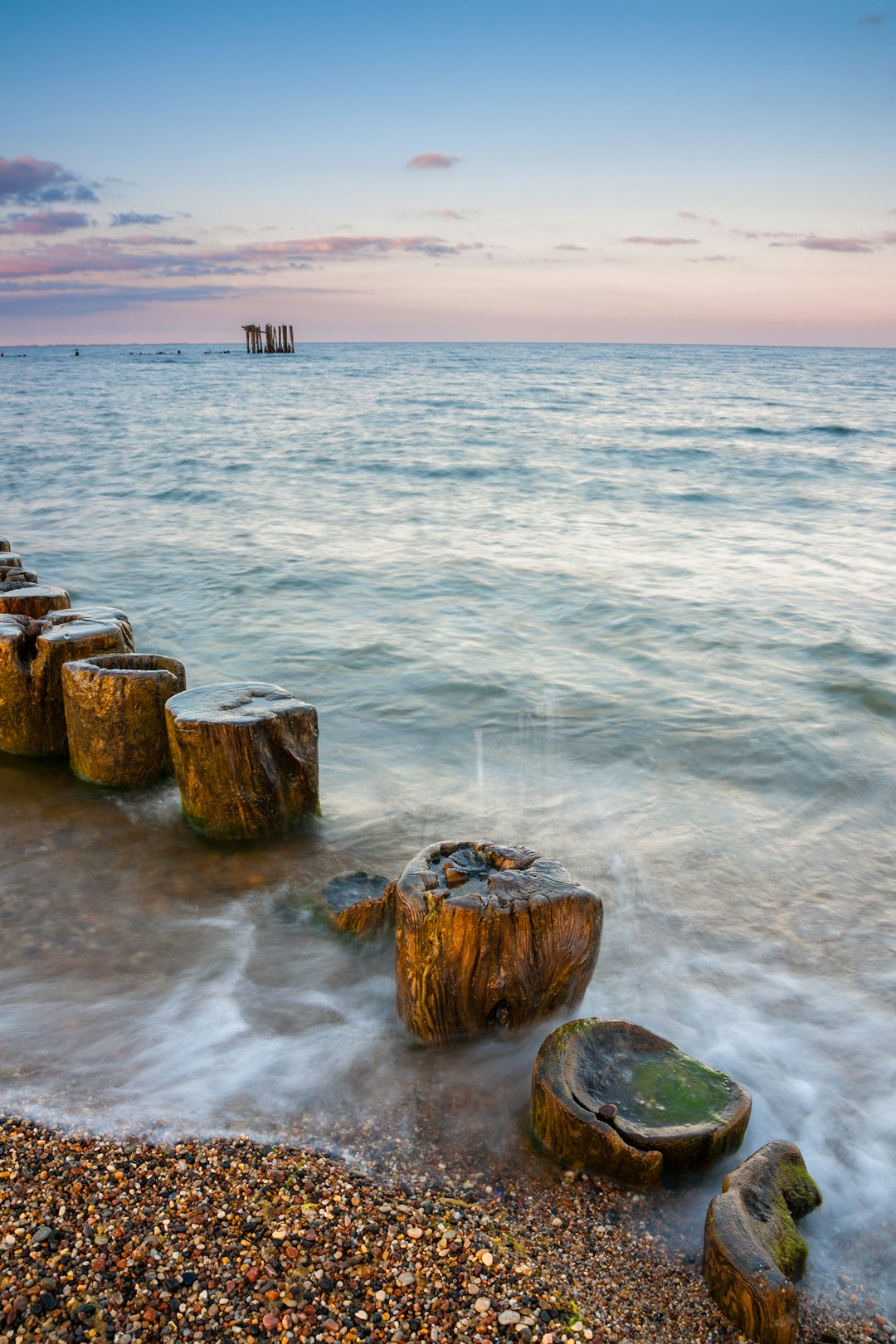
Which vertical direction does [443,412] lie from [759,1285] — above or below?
above

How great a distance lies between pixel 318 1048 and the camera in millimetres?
3084

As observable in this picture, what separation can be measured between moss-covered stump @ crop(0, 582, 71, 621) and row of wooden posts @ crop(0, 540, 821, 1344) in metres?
0.62

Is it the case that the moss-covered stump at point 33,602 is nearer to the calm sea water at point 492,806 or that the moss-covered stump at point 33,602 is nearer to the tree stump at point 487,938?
the calm sea water at point 492,806

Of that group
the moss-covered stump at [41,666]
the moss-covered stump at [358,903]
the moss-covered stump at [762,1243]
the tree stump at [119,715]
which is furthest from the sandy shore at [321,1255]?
the moss-covered stump at [41,666]

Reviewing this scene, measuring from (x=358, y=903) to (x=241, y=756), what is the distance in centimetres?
89

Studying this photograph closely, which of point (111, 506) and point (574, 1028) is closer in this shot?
point (574, 1028)

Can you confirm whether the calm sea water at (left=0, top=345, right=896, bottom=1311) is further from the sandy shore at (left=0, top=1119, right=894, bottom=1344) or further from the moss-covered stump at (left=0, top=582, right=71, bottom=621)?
the moss-covered stump at (left=0, top=582, right=71, bottom=621)

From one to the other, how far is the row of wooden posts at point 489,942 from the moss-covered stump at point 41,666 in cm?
2

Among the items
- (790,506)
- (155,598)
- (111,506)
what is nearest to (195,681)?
(155,598)

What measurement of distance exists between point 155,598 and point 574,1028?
304 inches

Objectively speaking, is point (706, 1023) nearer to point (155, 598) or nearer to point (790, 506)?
point (155, 598)

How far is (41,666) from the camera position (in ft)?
15.7

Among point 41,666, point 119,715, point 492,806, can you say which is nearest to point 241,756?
point 119,715

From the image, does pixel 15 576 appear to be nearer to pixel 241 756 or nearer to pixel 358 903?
Answer: pixel 241 756
